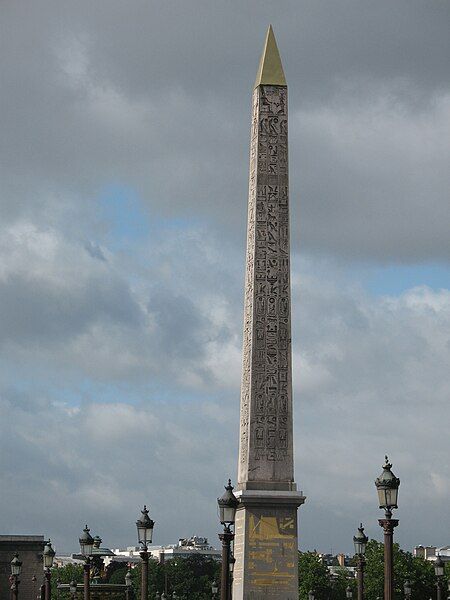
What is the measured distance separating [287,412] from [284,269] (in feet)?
11.8

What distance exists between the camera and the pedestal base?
3903 centimetres

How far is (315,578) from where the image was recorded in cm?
11312

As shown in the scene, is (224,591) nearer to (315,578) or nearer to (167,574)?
(315,578)

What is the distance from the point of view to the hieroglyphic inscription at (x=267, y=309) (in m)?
39.1

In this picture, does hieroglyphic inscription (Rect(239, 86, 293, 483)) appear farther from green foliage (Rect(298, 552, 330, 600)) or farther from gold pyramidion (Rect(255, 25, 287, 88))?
green foliage (Rect(298, 552, 330, 600))

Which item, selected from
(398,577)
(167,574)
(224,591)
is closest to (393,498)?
(224,591)

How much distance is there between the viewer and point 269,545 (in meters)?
39.2

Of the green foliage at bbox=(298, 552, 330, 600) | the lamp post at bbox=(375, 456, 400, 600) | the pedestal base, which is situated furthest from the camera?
the green foliage at bbox=(298, 552, 330, 600)

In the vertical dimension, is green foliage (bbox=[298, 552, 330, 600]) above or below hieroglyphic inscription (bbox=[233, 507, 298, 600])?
above

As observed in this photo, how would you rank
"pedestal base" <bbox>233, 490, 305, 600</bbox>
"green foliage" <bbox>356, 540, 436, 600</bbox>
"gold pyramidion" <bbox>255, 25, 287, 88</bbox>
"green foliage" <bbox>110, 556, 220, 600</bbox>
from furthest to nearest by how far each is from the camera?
1. "green foliage" <bbox>110, 556, 220, 600</bbox>
2. "green foliage" <bbox>356, 540, 436, 600</bbox>
3. "gold pyramidion" <bbox>255, 25, 287, 88</bbox>
4. "pedestal base" <bbox>233, 490, 305, 600</bbox>

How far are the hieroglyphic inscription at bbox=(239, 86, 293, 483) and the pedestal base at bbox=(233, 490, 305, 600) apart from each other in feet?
1.84

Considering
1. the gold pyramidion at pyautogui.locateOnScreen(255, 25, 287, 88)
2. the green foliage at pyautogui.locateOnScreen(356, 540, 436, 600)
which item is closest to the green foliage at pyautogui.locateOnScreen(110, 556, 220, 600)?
the green foliage at pyautogui.locateOnScreen(356, 540, 436, 600)

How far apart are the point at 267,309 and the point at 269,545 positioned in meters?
5.69

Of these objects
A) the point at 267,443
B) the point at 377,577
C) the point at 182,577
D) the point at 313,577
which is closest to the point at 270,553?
the point at 267,443
